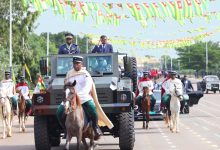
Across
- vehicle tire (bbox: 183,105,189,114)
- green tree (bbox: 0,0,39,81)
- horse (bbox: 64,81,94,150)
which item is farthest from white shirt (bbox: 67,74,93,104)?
green tree (bbox: 0,0,39,81)

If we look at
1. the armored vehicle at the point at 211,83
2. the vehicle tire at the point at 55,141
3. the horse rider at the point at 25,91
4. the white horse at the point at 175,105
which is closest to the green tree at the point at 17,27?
the armored vehicle at the point at 211,83

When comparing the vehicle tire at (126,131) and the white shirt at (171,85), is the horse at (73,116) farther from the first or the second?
the white shirt at (171,85)

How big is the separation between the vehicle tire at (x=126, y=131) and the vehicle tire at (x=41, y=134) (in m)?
1.76

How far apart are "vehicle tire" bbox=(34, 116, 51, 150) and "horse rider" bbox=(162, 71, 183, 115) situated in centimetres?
933

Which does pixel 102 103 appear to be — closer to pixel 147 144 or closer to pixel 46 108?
pixel 46 108

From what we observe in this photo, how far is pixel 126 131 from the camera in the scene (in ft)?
61.3

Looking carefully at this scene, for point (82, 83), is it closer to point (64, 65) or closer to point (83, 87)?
point (83, 87)

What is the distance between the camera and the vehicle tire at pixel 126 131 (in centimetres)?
1869

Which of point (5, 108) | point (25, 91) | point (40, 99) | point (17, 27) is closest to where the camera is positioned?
point (40, 99)

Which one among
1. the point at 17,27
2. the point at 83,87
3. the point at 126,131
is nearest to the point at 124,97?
the point at 126,131

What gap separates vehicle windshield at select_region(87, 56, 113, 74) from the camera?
67.1ft

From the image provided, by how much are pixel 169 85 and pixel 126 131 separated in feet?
30.0

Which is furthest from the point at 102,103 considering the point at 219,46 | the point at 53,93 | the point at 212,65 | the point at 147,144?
the point at 219,46

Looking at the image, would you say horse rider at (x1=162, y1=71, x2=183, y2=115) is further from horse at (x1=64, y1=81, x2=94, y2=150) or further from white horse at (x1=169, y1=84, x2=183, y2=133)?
horse at (x1=64, y1=81, x2=94, y2=150)
